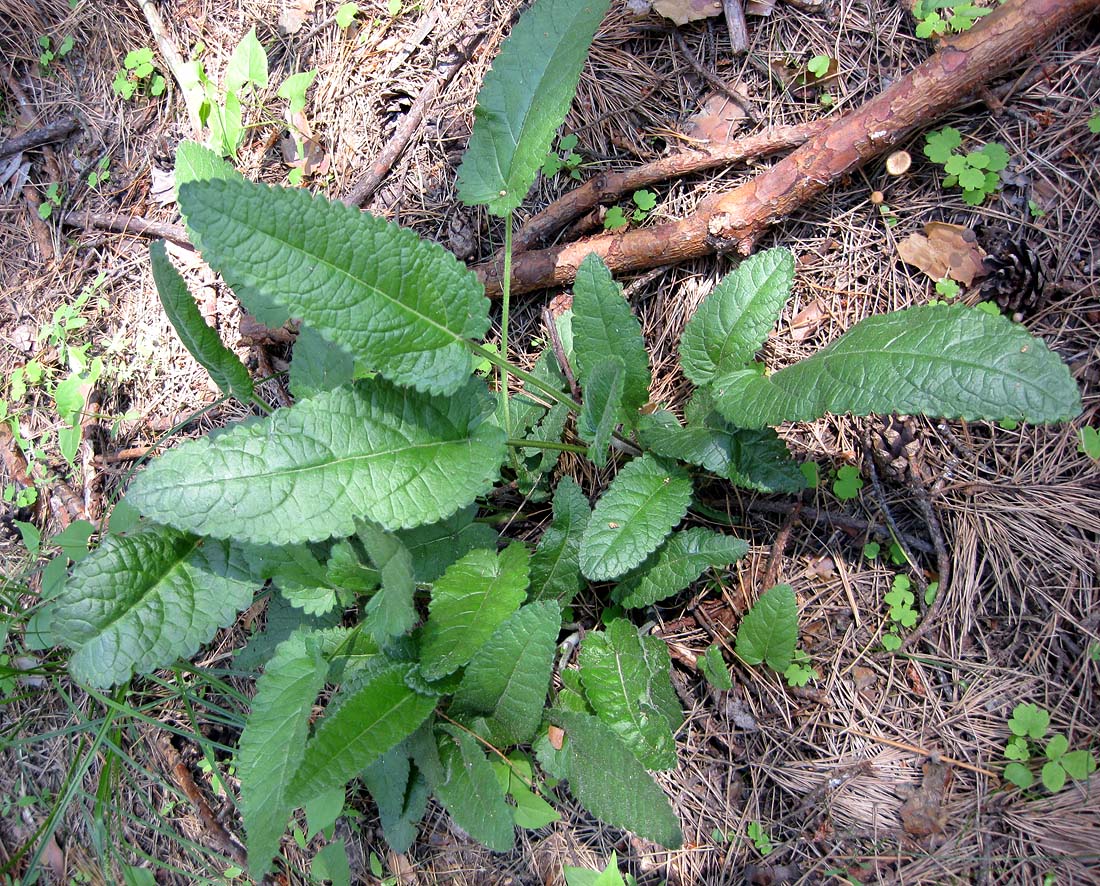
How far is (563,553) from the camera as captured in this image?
7.04 ft

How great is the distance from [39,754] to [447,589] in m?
2.20

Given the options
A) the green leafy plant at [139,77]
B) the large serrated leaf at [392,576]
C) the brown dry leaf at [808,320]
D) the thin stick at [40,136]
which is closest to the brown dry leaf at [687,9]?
the brown dry leaf at [808,320]

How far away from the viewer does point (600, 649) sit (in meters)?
2.12

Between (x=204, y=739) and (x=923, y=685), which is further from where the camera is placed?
(x=204, y=739)

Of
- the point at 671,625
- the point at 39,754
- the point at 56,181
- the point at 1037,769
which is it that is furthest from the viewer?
the point at 56,181

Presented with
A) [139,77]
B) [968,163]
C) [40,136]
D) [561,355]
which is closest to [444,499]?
[561,355]

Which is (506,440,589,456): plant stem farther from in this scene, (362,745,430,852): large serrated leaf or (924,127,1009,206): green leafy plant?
(924,127,1009,206): green leafy plant

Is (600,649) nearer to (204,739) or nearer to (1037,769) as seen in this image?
(1037,769)

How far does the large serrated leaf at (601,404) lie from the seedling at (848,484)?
2.53ft

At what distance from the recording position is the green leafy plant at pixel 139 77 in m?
3.21

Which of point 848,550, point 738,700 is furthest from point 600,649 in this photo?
point 848,550

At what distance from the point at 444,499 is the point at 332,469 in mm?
308

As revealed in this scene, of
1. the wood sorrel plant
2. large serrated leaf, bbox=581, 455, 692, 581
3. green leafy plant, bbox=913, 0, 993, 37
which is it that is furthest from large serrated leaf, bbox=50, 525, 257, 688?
green leafy plant, bbox=913, 0, 993, 37

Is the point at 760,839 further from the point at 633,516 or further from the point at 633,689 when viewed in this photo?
the point at 633,516
